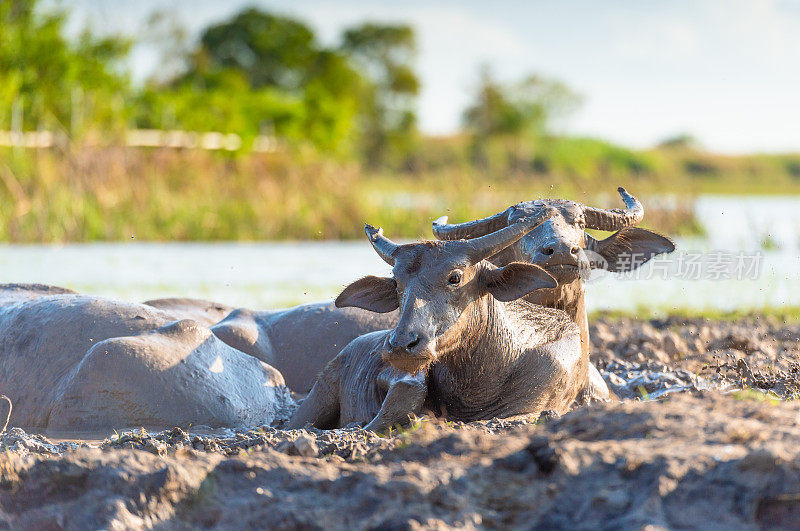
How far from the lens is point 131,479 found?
12.0 ft

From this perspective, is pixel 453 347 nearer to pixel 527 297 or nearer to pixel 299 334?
Result: pixel 527 297

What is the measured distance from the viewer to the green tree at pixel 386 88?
75.7 m

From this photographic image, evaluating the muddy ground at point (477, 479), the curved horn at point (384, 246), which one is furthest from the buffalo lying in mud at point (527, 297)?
the muddy ground at point (477, 479)

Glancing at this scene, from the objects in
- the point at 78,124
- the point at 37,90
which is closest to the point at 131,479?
the point at 78,124

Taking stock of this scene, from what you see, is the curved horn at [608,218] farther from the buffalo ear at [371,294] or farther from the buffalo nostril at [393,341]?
Answer: the buffalo nostril at [393,341]

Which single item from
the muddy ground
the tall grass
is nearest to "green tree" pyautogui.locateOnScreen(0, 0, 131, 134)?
the tall grass

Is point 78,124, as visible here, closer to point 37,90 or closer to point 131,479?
point 37,90

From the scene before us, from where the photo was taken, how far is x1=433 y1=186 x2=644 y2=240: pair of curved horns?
580 centimetres

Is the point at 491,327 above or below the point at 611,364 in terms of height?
above

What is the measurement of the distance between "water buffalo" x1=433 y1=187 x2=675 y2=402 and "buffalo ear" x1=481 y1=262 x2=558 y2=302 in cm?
52

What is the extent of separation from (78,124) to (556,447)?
2333 centimetres

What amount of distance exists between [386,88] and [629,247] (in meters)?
73.4

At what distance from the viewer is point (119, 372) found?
558 centimetres

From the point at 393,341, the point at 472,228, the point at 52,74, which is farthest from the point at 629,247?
the point at 52,74
